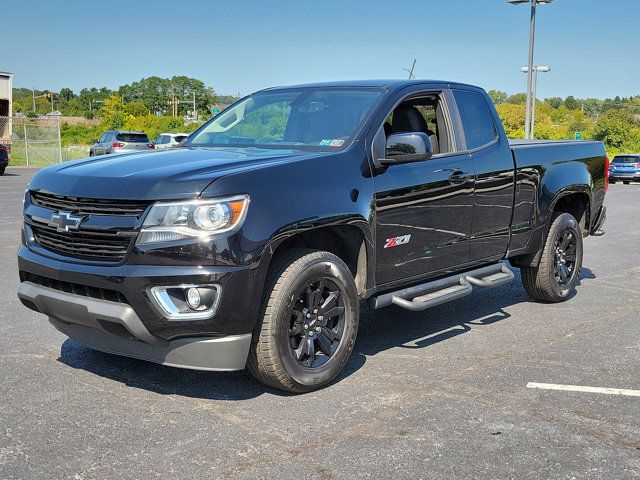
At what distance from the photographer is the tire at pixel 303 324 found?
429 centimetres

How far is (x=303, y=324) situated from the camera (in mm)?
4535

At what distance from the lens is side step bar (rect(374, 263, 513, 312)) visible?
5113 millimetres

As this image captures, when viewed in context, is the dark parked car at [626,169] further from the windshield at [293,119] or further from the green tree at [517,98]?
the green tree at [517,98]

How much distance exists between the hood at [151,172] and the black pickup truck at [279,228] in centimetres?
1

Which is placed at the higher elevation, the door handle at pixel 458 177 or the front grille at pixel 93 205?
the door handle at pixel 458 177

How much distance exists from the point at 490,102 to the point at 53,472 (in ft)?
15.3

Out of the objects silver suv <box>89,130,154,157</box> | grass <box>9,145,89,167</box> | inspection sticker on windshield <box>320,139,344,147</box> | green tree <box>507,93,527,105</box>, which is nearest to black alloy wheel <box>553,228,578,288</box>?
inspection sticker on windshield <box>320,139,344,147</box>

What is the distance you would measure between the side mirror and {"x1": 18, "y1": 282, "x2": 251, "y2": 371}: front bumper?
1.65 meters

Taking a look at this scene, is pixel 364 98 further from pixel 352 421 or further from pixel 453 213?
pixel 352 421

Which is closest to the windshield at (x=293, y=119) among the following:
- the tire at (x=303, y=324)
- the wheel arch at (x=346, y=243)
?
the wheel arch at (x=346, y=243)

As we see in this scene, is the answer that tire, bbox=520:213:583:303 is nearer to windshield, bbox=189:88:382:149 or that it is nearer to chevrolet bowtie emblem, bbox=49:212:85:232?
windshield, bbox=189:88:382:149

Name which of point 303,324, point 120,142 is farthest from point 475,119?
point 120,142

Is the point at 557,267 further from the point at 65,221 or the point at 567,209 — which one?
the point at 65,221

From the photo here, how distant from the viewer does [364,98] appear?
5.43 meters
